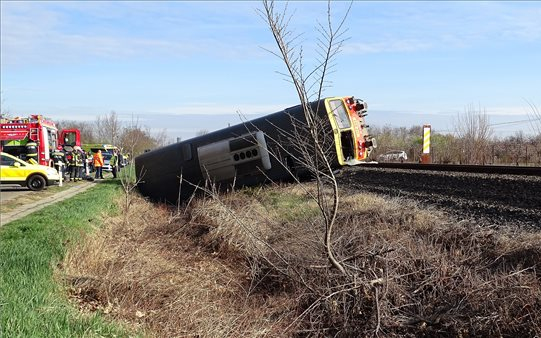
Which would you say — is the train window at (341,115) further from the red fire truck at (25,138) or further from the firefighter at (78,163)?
the firefighter at (78,163)

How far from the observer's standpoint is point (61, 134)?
106 ft

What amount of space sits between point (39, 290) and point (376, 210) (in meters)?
5.92

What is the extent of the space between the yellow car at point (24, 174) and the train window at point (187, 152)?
8.65 metres

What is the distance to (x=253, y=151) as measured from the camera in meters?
13.9

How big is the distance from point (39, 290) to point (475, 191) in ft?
30.2

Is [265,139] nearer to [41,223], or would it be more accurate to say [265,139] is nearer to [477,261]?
[41,223]

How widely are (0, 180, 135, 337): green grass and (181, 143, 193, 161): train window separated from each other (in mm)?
5793

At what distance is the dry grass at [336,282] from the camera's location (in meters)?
5.65

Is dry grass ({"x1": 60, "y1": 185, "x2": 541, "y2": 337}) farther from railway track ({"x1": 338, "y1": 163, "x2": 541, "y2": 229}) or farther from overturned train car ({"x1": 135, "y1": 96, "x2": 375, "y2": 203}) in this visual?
overturned train car ({"x1": 135, "y1": 96, "x2": 375, "y2": 203})

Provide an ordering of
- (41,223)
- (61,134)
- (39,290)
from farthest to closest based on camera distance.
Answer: (61,134) → (41,223) → (39,290)

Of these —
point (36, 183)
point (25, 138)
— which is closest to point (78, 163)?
point (25, 138)

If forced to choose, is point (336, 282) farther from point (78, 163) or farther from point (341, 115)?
point (78, 163)

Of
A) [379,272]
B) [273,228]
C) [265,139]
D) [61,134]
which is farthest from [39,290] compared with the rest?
[61,134]

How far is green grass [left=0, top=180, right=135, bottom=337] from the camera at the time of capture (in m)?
4.06
